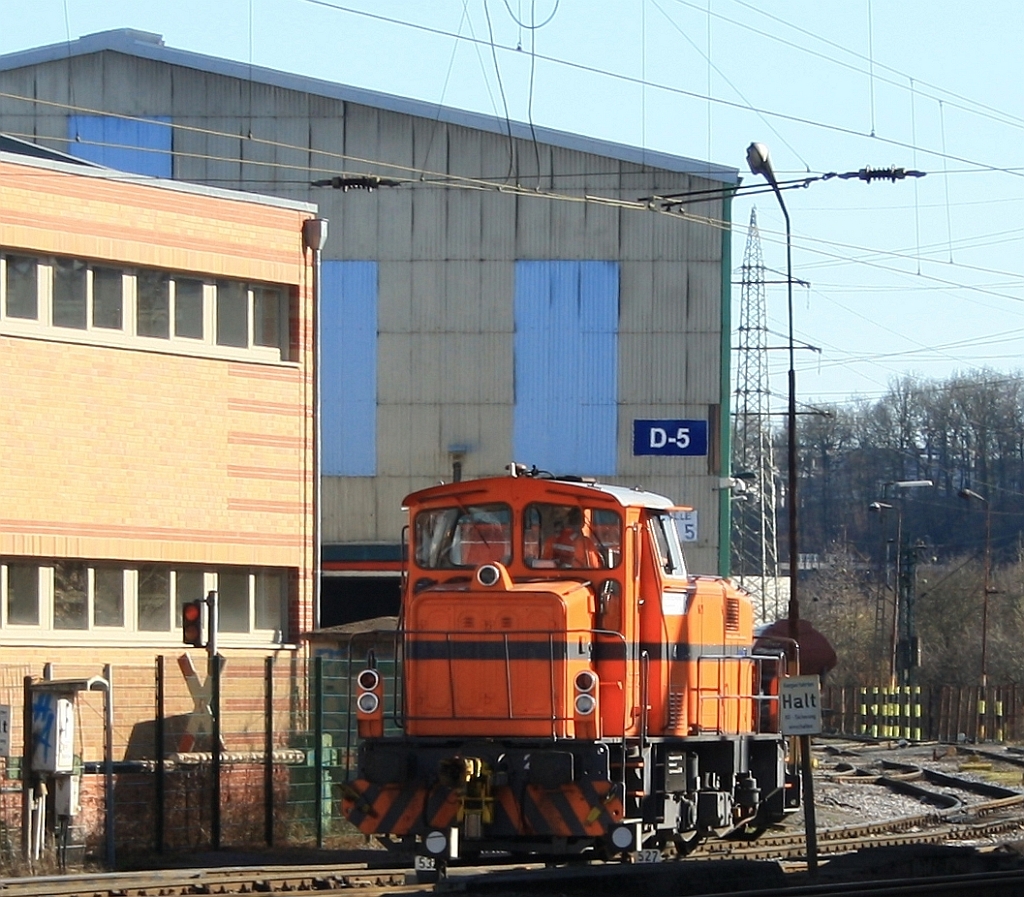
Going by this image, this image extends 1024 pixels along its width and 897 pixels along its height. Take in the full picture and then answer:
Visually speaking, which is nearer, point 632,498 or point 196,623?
point 632,498

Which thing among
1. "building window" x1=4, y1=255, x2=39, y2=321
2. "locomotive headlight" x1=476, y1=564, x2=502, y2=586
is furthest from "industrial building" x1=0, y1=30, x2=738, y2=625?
"locomotive headlight" x1=476, y1=564, x2=502, y2=586

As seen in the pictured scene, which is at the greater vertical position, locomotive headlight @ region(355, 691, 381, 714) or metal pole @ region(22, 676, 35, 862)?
locomotive headlight @ region(355, 691, 381, 714)

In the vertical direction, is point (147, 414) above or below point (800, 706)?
above

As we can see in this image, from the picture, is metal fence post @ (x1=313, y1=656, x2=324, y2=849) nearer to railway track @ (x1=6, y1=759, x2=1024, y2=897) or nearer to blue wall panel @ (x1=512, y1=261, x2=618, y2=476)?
railway track @ (x1=6, y1=759, x2=1024, y2=897)

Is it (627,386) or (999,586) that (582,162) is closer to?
(627,386)

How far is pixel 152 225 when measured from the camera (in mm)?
21125

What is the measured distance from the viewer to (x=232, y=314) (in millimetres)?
22125

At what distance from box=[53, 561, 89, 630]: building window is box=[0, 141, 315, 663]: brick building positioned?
0.06 ft

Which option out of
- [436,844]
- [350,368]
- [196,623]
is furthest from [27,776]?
[350,368]

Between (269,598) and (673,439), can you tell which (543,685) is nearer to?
(269,598)

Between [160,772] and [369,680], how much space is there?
4435 mm

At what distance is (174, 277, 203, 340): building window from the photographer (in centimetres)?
2152

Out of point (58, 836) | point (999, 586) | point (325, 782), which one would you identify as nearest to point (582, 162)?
point (325, 782)

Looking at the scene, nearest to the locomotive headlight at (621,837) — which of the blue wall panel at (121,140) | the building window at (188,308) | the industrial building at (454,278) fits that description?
the building window at (188,308)
